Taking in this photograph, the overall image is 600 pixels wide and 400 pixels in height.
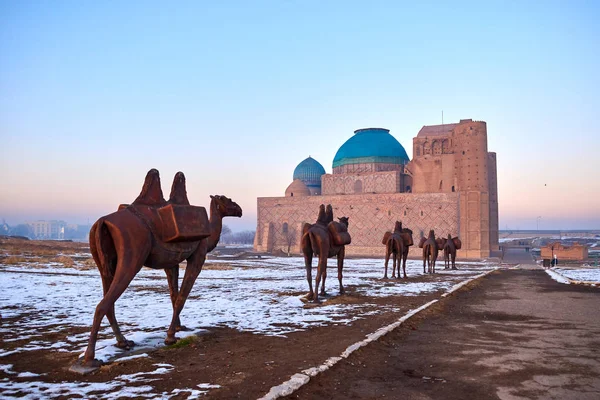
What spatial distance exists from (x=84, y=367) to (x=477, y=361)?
484 cm

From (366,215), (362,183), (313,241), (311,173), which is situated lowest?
(313,241)

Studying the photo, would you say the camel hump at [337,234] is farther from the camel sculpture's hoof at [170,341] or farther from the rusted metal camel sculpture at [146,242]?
the camel sculpture's hoof at [170,341]

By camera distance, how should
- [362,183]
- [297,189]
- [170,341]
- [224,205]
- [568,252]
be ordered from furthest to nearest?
1. [297,189]
2. [362,183]
3. [568,252]
4. [224,205]
5. [170,341]

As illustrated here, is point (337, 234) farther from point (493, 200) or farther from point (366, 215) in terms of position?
point (493, 200)

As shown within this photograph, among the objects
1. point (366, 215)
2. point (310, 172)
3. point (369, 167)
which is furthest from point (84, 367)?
point (310, 172)

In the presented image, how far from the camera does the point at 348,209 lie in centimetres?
6391

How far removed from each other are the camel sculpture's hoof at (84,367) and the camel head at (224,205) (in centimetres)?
339

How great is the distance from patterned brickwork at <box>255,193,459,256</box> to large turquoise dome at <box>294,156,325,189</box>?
25.1 ft

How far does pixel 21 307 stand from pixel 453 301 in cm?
1067

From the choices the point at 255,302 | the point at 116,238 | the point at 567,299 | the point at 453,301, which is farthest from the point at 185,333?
the point at 567,299

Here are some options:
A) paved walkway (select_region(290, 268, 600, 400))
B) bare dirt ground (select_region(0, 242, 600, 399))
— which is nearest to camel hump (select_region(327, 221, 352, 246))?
paved walkway (select_region(290, 268, 600, 400))

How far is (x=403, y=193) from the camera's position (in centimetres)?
5997

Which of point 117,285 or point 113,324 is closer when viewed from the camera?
point 117,285

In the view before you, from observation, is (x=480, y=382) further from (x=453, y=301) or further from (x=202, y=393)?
(x=453, y=301)
